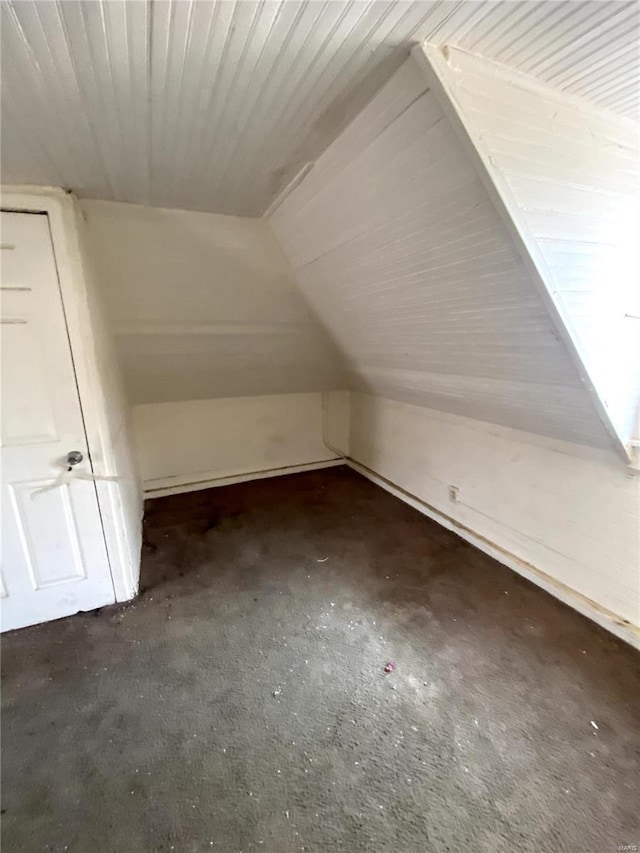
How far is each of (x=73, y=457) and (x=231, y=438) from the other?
1909 mm

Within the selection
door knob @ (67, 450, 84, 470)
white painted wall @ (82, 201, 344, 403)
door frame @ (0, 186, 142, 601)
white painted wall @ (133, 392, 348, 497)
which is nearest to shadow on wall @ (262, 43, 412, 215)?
white painted wall @ (82, 201, 344, 403)

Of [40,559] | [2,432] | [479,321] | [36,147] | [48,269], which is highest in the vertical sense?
[36,147]

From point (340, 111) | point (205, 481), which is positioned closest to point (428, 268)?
point (340, 111)

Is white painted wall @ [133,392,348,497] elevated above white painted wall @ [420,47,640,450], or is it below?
below

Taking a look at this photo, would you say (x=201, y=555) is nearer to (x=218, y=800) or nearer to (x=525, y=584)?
(x=218, y=800)

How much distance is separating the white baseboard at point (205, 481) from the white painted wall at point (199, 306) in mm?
736

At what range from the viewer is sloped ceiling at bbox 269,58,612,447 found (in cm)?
128

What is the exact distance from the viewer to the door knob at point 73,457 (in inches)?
76.5

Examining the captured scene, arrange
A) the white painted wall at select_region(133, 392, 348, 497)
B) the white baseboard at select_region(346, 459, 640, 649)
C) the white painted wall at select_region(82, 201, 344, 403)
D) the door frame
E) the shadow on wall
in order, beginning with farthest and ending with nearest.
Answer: the white painted wall at select_region(133, 392, 348, 497)
the white painted wall at select_region(82, 201, 344, 403)
the white baseboard at select_region(346, 459, 640, 649)
the door frame
the shadow on wall

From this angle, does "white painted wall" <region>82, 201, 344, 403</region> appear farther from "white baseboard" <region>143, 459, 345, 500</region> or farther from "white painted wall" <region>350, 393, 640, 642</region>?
"white painted wall" <region>350, 393, 640, 642</region>

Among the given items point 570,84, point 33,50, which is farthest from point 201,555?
point 570,84

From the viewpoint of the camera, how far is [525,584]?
229 centimetres

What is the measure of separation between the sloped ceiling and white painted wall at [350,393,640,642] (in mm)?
163

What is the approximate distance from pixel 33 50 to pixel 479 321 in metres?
1.67
